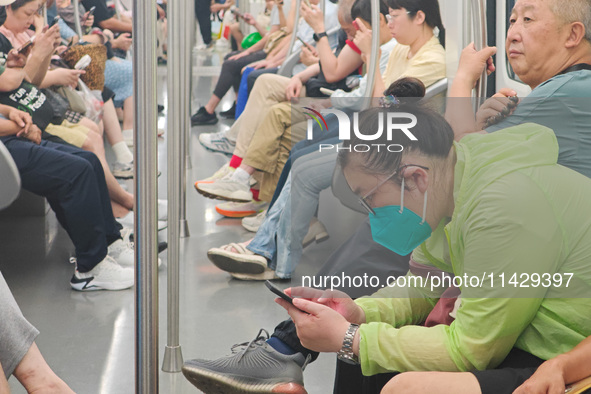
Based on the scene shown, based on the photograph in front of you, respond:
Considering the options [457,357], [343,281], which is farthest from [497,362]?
[343,281]

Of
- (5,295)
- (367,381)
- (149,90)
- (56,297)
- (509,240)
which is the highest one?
(149,90)

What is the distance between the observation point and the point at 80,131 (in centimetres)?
347

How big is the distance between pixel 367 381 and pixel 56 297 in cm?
160

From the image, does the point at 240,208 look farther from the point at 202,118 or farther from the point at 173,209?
the point at 202,118

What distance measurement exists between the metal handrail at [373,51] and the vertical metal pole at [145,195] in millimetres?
1668

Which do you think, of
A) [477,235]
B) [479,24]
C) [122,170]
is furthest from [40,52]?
[477,235]

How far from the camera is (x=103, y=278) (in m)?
2.88

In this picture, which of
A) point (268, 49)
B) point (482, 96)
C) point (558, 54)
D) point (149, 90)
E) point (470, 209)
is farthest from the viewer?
point (268, 49)

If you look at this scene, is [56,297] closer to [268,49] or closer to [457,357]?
[457,357]

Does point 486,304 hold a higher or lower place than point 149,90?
lower

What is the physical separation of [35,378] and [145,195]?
66 cm

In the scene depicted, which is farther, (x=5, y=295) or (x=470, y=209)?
(x=5, y=295)

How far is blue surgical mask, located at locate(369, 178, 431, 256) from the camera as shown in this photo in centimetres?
144

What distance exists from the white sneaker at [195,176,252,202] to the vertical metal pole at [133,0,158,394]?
2550mm
